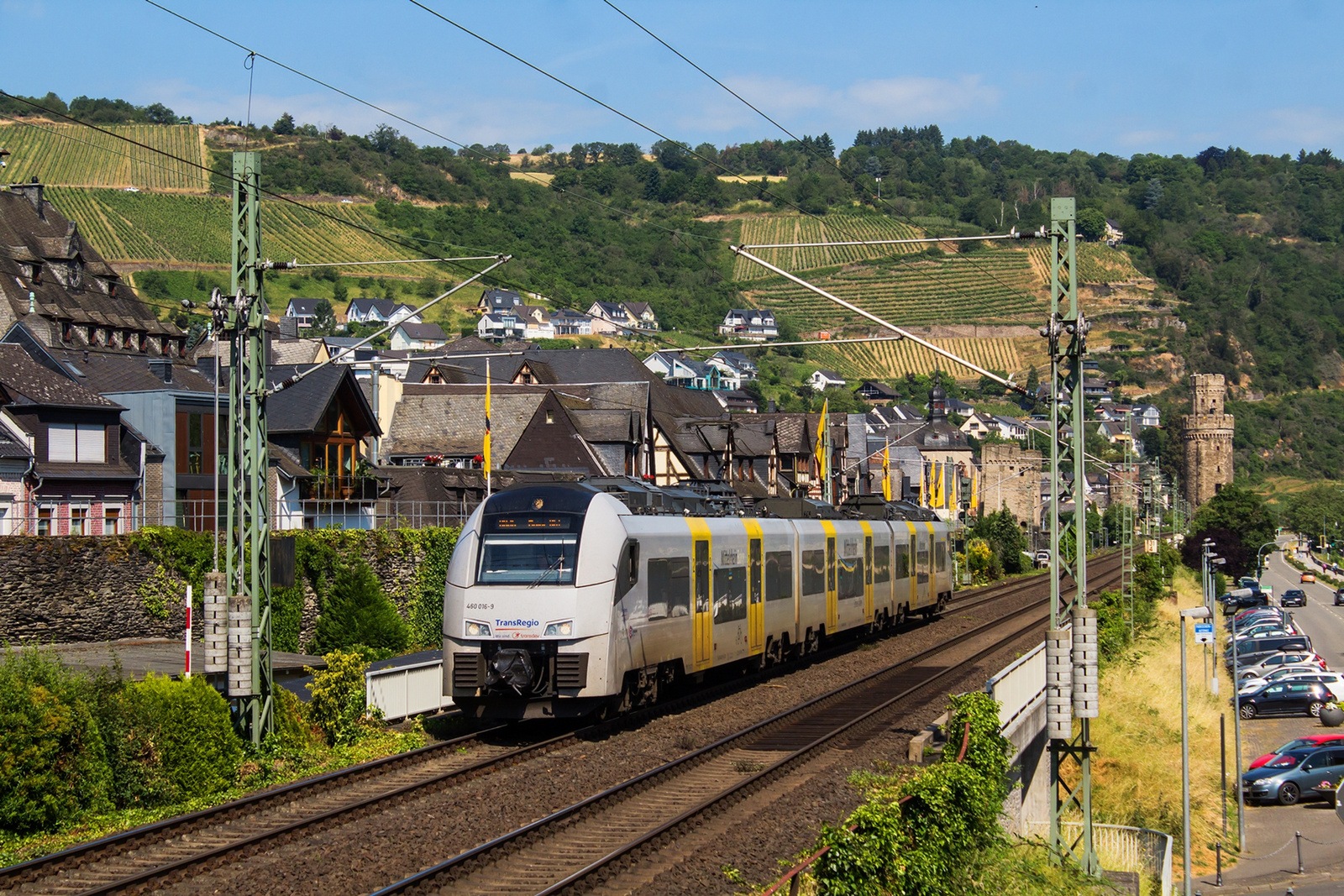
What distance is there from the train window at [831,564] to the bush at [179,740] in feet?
52.1

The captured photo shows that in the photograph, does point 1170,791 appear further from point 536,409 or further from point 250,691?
point 536,409

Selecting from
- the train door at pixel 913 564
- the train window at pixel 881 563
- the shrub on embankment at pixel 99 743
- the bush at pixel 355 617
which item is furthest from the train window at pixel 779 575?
the train door at pixel 913 564

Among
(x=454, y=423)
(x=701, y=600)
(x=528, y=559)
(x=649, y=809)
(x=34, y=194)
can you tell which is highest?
(x=34, y=194)

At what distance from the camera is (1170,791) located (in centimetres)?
3183

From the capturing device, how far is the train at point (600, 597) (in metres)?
18.2

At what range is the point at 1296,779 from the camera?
125 ft

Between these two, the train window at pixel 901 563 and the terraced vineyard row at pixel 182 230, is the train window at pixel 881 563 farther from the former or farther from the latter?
the terraced vineyard row at pixel 182 230

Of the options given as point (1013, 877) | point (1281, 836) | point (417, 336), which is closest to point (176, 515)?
point (1013, 877)

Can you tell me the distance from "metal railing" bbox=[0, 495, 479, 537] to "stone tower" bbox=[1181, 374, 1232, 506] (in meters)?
149

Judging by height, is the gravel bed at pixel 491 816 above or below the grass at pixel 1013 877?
above

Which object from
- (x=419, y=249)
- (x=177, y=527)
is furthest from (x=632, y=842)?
(x=419, y=249)

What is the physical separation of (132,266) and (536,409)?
114955 millimetres

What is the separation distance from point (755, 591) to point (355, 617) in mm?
10442

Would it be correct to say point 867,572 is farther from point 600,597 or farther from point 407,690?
point 600,597
